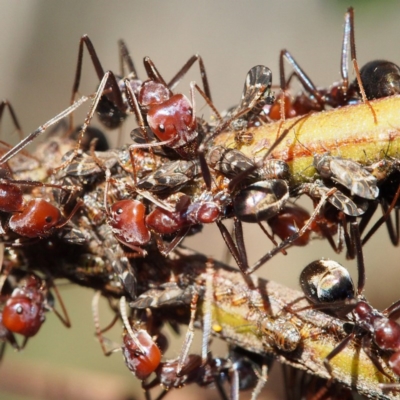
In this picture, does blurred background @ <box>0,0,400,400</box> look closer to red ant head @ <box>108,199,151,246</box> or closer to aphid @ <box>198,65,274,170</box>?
aphid @ <box>198,65,274,170</box>

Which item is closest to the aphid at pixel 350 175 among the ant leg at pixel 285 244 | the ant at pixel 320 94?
the ant leg at pixel 285 244

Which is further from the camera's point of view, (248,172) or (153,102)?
(153,102)

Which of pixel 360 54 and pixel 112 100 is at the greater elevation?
pixel 360 54

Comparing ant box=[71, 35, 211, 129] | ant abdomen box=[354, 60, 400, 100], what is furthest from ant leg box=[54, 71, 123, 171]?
ant abdomen box=[354, 60, 400, 100]

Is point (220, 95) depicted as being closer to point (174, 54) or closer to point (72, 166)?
point (174, 54)

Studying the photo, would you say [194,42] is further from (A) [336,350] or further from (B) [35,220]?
(A) [336,350]

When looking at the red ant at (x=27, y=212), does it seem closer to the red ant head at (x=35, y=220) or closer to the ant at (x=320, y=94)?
the red ant head at (x=35, y=220)

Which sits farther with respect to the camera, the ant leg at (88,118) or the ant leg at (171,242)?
the ant leg at (88,118)

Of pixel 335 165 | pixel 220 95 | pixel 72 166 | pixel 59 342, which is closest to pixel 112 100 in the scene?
pixel 72 166
